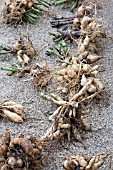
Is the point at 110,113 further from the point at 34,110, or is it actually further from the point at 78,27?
the point at 78,27

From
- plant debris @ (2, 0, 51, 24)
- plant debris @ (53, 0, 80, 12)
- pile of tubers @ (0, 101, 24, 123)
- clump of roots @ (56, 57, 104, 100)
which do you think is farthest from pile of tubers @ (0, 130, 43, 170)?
plant debris @ (53, 0, 80, 12)

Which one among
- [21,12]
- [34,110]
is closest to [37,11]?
[21,12]

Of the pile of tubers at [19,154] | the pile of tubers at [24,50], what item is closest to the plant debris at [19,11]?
the pile of tubers at [24,50]

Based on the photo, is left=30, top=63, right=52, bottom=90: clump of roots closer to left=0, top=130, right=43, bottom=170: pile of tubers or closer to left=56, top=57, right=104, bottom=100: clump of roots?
left=56, top=57, right=104, bottom=100: clump of roots

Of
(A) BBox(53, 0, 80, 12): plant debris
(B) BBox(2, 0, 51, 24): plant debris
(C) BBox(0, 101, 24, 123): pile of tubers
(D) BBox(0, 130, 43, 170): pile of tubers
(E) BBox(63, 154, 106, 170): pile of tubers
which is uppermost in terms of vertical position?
(A) BBox(53, 0, 80, 12): plant debris

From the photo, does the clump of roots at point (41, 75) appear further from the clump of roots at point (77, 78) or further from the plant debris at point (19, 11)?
the plant debris at point (19, 11)

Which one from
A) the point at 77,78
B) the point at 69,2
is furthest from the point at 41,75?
the point at 69,2

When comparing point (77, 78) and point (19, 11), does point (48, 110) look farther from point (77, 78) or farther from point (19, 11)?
point (19, 11)
